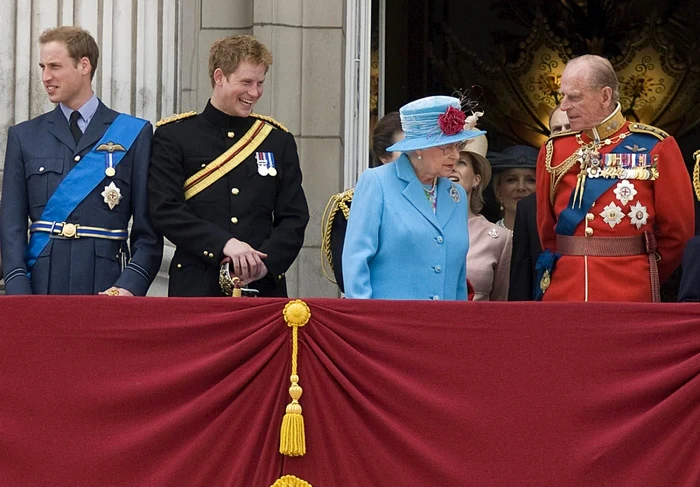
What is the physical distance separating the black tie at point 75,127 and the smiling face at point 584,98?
1.93 meters

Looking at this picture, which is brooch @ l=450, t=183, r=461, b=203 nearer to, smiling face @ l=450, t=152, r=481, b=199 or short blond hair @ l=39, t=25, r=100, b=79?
smiling face @ l=450, t=152, r=481, b=199

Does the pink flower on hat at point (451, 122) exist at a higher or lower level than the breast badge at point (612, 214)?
higher

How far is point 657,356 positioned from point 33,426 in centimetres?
213

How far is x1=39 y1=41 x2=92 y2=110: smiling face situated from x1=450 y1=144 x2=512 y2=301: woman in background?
1623 millimetres

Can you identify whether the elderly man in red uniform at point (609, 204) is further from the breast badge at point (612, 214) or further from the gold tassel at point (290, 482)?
the gold tassel at point (290, 482)

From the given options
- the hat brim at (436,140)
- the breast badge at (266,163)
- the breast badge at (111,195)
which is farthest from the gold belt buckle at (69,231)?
the hat brim at (436,140)

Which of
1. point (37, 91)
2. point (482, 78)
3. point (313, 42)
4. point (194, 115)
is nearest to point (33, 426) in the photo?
point (194, 115)

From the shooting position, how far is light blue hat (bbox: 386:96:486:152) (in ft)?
20.8

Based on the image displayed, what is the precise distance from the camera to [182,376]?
228 inches

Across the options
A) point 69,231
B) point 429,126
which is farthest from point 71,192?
point 429,126

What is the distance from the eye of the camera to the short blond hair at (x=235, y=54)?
6699 mm

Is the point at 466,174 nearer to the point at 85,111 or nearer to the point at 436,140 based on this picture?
the point at 436,140

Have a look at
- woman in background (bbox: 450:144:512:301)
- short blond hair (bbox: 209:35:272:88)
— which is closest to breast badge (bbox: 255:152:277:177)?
short blond hair (bbox: 209:35:272:88)

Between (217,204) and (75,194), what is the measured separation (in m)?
0.55
